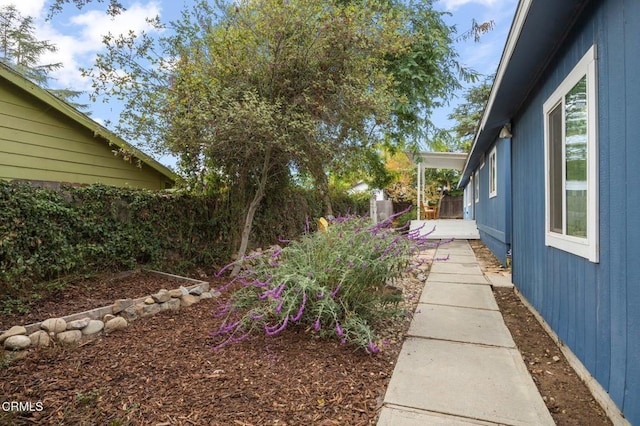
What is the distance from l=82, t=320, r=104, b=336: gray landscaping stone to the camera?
2840 mm

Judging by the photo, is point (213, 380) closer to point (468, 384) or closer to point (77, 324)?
point (77, 324)

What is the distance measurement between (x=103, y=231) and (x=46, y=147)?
2188 mm

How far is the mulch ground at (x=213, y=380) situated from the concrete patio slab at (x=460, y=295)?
0.78 m

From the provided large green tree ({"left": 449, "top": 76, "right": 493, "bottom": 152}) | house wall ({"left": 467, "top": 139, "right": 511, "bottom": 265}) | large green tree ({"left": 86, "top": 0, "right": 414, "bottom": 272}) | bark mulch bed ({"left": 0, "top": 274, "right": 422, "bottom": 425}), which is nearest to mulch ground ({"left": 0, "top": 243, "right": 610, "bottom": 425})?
bark mulch bed ({"left": 0, "top": 274, "right": 422, "bottom": 425})

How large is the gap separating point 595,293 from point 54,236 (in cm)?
469

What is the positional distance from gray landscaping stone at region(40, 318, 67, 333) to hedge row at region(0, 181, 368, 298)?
0.82 m

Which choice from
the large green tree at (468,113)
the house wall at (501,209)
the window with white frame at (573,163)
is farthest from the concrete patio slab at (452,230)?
the large green tree at (468,113)

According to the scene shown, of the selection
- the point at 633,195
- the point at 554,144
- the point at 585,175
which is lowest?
the point at 633,195

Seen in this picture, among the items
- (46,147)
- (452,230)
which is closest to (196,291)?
(46,147)

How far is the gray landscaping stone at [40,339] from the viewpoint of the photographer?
256 centimetres

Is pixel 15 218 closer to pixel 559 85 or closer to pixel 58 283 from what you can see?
pixel 58 283

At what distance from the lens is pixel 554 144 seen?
120 inches

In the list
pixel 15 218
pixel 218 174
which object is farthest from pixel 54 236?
pixel 218 174
